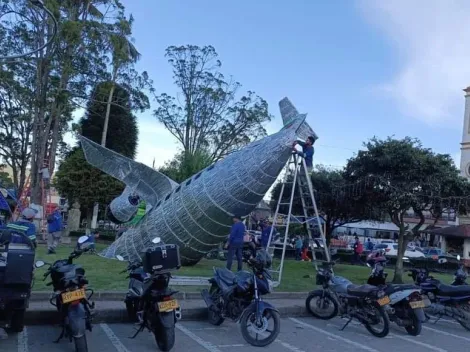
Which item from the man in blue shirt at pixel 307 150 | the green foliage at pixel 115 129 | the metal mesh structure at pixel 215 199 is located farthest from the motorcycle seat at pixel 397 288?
the green foliage at pixel 115 129

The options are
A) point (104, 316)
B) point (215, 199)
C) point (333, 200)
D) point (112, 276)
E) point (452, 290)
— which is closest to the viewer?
point (104, 316)

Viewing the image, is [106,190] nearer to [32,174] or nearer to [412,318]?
[32,174]

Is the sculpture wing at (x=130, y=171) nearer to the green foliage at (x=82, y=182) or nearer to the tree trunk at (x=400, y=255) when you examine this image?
the tree trunk at (x=400, y=255)

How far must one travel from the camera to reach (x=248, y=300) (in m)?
7.37

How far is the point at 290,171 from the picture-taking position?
40.2 ft

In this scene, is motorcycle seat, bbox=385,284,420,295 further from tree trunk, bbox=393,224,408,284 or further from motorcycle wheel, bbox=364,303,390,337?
tree trunk, bbox=393,224,408,284

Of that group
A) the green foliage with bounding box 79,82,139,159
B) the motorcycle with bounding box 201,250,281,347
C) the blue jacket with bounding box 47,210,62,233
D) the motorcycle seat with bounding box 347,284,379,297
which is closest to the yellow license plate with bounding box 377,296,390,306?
the motorcycle seat with bounding box 347,284,379,297

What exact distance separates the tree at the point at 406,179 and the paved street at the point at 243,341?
5.85 meters

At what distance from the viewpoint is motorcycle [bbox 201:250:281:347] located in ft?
Answer: 22.0

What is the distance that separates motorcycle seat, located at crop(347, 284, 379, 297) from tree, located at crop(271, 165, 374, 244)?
8.01 meters

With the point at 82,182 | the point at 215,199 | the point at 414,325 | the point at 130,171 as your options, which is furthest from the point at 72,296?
the point at 82,182

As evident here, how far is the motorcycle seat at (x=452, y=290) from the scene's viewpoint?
886 centimetres

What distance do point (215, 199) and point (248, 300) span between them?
396 centimetres

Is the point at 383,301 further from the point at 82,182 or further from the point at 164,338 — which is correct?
the point at 82,182
